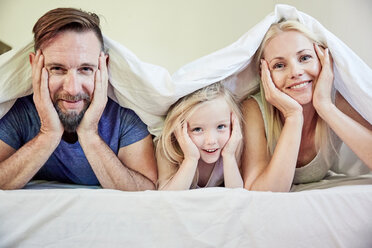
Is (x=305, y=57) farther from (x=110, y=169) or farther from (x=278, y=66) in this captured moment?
(x=110, y=169)

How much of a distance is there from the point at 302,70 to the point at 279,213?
415 mm

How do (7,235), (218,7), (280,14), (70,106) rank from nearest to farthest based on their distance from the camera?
(7,235) < (70,106) < (280,14) < (218,7)

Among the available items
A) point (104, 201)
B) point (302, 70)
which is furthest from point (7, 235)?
point (302, 70)

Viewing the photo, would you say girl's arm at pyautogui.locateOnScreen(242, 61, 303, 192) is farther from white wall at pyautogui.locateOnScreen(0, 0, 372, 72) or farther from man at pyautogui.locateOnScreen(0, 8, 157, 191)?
white wall at pyautogui.locateOnScreen(0, 0, 372, 72)

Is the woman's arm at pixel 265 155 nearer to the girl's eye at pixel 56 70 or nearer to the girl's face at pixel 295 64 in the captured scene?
the girl's face at pixel 295 64

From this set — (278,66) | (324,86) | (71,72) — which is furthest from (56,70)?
(324,86)

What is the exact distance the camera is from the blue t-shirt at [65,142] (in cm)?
88

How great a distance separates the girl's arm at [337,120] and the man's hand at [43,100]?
0.71 m

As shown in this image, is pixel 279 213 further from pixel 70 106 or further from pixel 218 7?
pixel 218 7

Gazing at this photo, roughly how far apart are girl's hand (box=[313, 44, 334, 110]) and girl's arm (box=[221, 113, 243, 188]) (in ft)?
0.75

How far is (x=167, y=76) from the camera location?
901 mm

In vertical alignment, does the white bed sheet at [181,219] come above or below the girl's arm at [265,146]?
below

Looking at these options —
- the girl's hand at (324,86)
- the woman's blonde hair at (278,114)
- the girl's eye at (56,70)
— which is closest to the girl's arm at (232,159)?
the woman's blonde hair at (278,114)

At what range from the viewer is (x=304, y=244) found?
65cm
